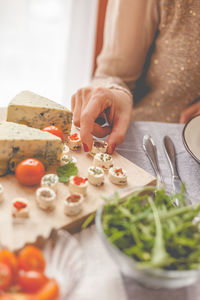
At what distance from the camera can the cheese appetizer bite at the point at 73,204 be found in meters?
0.94

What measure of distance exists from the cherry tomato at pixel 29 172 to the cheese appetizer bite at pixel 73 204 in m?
0.17

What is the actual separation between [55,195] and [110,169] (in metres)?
0.28

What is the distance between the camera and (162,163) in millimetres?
1355

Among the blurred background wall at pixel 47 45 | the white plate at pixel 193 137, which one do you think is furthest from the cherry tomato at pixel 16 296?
the blurred background wall at pixel 47 45

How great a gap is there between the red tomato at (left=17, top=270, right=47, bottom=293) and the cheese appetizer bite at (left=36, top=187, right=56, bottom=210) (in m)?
0.29

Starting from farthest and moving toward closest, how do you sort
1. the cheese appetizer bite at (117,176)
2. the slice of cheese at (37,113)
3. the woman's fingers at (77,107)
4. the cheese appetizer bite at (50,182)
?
the woman's fingers at (77,107)
the slice of cheese at (37,113)
the cheese appetizer bite at (117,176)
the cheese appetizer bite at (50,182)

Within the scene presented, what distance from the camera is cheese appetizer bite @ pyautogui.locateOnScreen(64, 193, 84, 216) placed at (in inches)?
37.0

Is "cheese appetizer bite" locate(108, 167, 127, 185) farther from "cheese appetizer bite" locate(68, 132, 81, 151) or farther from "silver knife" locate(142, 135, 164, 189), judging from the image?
"cheese appetizer bite" locate(68, 132, 81, 151)

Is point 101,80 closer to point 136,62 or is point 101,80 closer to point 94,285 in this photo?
point 136,62

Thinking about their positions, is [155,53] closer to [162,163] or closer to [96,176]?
[162,163]

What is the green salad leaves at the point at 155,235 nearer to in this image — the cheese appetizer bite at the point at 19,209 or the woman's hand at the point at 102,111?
the cheese appetizer bite at the point at 19,209

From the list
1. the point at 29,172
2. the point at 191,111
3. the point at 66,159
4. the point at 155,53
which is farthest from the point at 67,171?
the point at 155,53

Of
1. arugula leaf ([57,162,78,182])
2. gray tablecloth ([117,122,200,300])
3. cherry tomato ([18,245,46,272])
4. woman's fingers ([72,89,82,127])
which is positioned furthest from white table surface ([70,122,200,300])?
woman's fingers ([72,89,82,127])

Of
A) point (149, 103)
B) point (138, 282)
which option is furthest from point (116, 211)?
point (149, 103)
